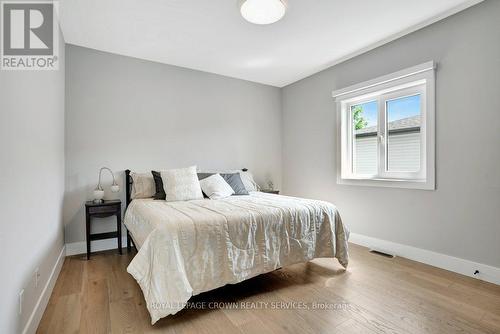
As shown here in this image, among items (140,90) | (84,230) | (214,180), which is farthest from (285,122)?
(84,230)

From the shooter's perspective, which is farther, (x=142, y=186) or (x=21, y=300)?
(x=142, y=186)

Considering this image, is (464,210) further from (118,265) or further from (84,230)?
(84,230)

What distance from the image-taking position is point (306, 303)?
1.90 metres

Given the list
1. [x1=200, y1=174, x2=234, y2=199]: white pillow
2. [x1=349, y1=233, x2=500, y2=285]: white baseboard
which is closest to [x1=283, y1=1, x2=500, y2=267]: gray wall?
[x1=349, y1=233, x2=500, y2=285]: white baseboard

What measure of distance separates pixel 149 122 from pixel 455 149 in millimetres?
3531

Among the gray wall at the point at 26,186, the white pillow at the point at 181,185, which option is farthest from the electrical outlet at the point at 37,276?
the white pillow at the point at 181,185

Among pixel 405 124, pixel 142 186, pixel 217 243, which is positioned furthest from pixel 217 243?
pixel 405 124

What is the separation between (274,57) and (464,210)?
2741mm

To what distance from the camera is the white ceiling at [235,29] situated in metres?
2.32

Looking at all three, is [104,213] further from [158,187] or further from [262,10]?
[262,10]

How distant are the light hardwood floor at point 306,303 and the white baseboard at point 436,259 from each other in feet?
0.30

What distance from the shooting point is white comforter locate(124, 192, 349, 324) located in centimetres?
164

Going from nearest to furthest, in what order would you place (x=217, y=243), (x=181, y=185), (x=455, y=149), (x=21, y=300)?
(x=21, y=300), (x=217, y=243), (x=455, y=149), (x=181, y=185)

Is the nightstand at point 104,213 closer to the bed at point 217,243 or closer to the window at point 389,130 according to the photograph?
the bed at point 217,243
